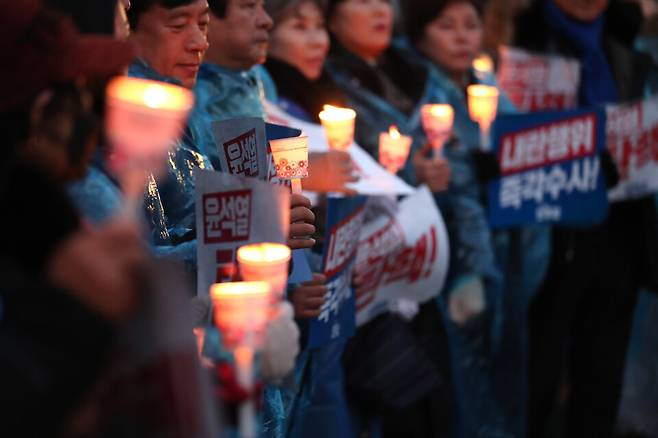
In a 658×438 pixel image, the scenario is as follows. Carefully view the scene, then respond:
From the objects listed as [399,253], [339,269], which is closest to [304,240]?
[339,269]

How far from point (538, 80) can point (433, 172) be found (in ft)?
4.75

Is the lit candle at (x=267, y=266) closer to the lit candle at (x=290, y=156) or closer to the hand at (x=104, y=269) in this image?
the hand at (x=104, y=269)

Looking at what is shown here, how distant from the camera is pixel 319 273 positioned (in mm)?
3615

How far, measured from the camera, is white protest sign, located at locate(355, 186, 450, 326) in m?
4.18

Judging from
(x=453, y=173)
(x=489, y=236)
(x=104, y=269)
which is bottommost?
(x=489, y=236)

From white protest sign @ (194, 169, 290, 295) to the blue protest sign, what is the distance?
0.99 m

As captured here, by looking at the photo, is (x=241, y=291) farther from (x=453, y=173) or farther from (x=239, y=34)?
(x=453, y=173)

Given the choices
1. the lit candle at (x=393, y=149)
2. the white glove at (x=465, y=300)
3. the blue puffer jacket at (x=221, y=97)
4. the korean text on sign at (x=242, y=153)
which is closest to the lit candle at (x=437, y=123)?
the lit candle at (x=393, y=149)

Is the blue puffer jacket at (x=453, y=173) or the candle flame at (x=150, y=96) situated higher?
the candle flame at (x=150, y=96)

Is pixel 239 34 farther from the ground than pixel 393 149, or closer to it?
farther from the ground

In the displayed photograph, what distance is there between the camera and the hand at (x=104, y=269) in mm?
1575

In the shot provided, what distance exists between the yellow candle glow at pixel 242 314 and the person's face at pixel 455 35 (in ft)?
12.4

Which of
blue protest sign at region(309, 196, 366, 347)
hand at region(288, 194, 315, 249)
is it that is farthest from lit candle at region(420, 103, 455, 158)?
hand at region(288, 194, 315, 249)

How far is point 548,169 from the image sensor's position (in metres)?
5.34
